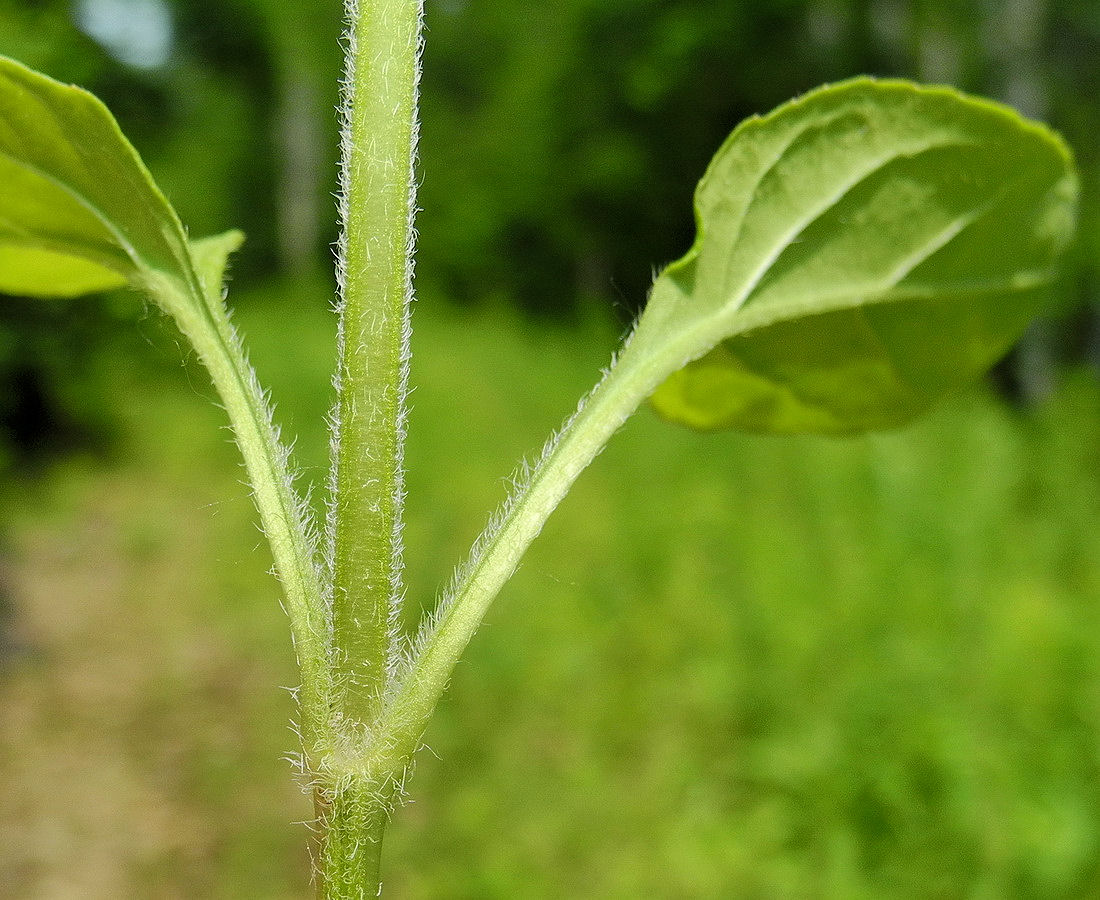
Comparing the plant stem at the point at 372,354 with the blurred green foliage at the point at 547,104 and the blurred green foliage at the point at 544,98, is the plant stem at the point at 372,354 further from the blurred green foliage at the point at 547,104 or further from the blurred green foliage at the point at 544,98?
the blurred green foliage at the point at 544,98

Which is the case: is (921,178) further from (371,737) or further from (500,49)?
(500,49)

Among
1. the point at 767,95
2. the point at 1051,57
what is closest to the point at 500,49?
the point at 767,95

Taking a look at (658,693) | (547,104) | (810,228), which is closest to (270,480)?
(810,228)

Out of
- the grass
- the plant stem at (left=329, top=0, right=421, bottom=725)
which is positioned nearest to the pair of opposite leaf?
the plant stem at (left=329, top=0, right=421, bottom=725)

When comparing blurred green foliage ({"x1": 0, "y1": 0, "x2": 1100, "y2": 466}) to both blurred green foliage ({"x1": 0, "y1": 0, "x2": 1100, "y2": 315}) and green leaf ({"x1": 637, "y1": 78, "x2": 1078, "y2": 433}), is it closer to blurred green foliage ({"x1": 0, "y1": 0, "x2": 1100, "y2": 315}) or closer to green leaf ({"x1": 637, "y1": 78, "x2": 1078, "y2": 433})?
blurred green foliage ({"x1": 0, "y1": 0, "x2": 1100, "y2": 315})

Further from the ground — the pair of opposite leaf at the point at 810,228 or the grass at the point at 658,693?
the pair of opposite leaf at the point at 810,228

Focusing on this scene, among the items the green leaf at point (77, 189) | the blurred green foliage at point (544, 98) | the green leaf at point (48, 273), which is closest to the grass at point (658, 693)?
the green leaf at point (48, 273)
